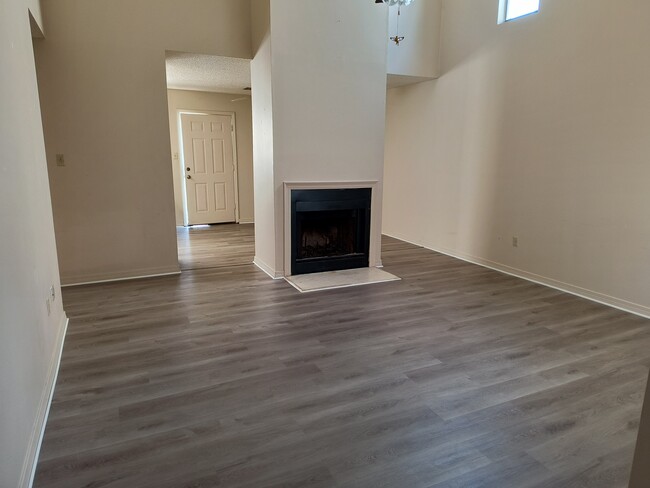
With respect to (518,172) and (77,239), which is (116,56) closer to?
(77,239)

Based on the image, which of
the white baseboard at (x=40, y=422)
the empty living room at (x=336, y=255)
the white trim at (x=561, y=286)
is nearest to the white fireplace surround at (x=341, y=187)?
the empty living room at (x=336, y=255)

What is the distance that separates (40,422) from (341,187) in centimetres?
343

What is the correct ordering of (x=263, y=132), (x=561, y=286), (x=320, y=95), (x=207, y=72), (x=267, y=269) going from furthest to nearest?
(x=207, y=72) → (x=267, y=269) → (x=263, y=132) → (x=320, y=95) → (x=561, y=286)

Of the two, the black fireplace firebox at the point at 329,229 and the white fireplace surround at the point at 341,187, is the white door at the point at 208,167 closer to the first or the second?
the black fireplace firebox at the point at 329,229

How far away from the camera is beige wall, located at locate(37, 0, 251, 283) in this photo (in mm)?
4000

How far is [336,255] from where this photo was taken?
492cm

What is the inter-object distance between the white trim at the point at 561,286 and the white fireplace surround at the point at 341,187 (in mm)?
1264

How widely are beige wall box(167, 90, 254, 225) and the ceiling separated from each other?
0.72ft

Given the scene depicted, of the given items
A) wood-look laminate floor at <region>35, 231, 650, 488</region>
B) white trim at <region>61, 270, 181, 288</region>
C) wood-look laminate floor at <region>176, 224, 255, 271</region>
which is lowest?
wood-look laminate floor at <region>35, 231, 650, 488</region>

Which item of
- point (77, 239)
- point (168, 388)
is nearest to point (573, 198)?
point (168, 388)

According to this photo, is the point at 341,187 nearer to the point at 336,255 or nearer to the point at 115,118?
the point at 336,255

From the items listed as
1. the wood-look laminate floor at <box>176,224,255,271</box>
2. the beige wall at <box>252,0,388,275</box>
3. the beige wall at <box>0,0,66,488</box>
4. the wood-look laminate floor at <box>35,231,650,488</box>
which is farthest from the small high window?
the beige wall at <box>0,0,66,488</box>

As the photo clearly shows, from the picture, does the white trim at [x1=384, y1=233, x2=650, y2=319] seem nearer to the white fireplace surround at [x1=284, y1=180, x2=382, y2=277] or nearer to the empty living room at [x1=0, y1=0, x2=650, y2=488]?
the empty living room at [x1=0, y1=0, x2=650, y2=488]

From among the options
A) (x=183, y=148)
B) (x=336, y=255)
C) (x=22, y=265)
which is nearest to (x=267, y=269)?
(x=336, y=255)
